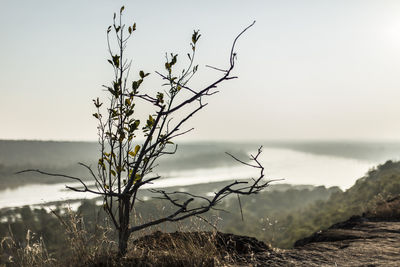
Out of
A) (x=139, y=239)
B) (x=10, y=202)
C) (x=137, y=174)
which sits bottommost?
(x=10, y=202)

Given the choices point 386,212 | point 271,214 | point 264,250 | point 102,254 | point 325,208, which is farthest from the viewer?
point 271,214

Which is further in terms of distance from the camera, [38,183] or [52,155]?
[52,155]

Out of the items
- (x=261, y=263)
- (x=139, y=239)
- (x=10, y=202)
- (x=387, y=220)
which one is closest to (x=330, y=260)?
(x=261, y=263)

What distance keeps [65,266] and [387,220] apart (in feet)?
19.3

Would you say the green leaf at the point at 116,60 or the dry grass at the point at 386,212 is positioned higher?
the green leaf at the point at 116,60

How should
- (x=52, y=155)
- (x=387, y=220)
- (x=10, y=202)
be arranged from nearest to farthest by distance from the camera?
1. (x=387, y=220)
2. (x=10, y=202)
3. (x=52, y=155)

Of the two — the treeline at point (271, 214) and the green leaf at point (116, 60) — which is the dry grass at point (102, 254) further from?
the green leaf at point (116, 60)

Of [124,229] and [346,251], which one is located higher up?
[124,229]

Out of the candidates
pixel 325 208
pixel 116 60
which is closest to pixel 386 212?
pixel 116 60

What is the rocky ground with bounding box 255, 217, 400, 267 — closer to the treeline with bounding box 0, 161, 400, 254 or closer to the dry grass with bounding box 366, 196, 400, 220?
the treeline with bounding box 0, 161, 400, 254

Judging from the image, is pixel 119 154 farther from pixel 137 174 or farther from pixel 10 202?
pixel 10 202

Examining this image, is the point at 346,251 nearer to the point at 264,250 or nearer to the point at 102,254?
the point at 264,250

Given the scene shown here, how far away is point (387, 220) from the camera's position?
274 inches

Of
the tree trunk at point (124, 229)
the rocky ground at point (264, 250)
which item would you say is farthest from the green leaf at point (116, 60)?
the rocky ground at point (264, 250)
